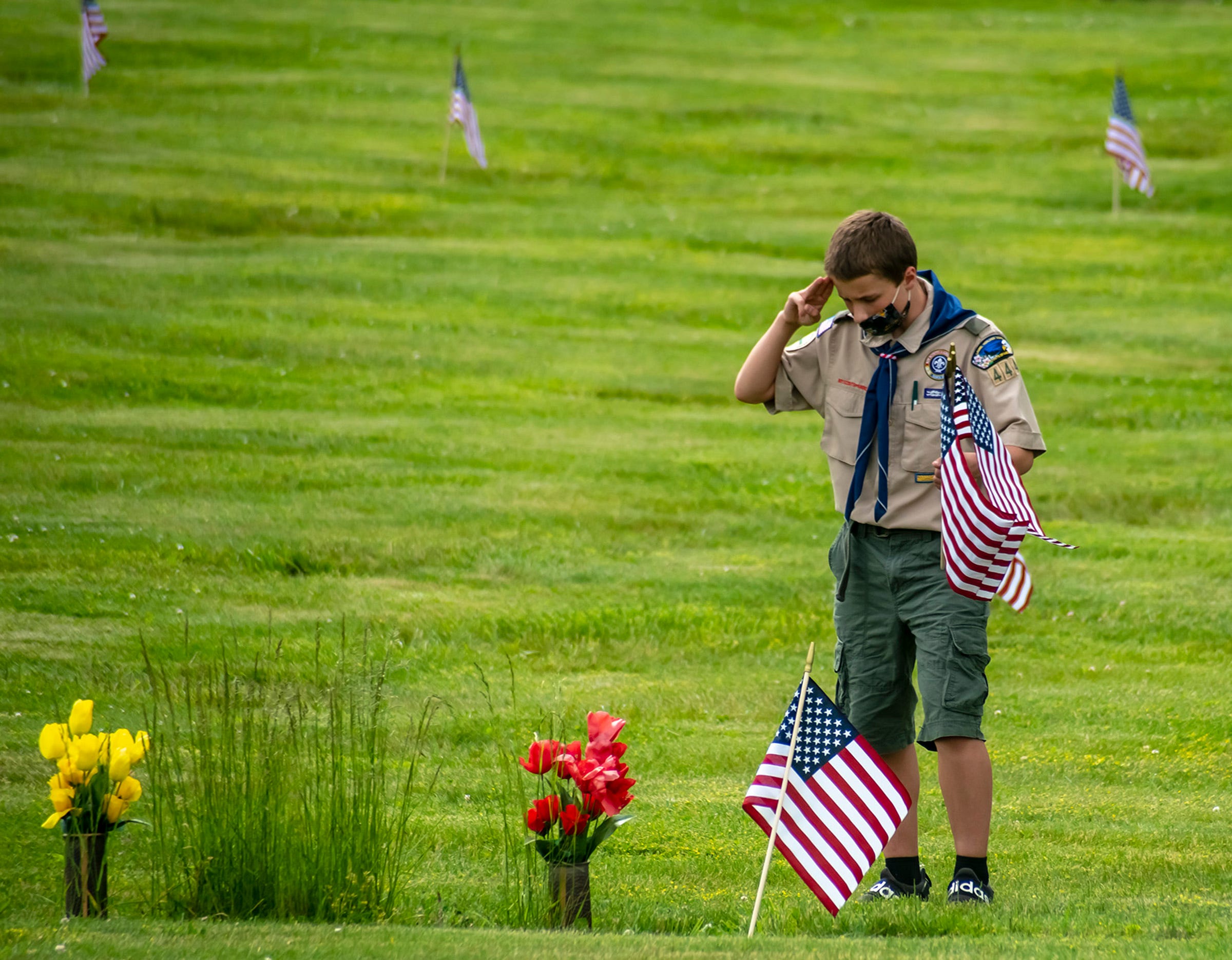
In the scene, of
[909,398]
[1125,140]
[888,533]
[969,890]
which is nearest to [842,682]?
[888,533]

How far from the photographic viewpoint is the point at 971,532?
5.19 m

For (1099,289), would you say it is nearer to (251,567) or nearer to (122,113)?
(251,567)

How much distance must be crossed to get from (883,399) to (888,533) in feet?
1.50

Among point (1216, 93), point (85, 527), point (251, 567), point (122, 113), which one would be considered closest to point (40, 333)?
point (85, 527)

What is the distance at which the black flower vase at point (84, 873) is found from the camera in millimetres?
5148

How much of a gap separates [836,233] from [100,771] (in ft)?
9.91

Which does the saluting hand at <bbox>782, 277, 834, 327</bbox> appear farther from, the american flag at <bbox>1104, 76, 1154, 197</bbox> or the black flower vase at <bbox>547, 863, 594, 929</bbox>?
the american flag at <bbox>1104, 76, 1154, 197</bbox>

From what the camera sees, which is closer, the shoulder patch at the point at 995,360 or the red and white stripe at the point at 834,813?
the red and white stripe at the point at 834,813

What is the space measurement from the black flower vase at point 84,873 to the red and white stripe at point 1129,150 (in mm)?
21815

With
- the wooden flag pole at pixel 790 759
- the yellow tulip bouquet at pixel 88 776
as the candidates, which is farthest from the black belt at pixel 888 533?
the yellow tulip bouquet at pixel 88 776

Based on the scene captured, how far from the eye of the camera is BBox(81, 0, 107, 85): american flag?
28.6 m

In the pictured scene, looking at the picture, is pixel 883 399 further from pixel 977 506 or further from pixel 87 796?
pixel 87 796

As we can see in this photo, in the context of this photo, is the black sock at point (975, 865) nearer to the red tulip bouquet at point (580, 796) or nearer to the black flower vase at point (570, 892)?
the red tulip bouquet at point (580, 796)

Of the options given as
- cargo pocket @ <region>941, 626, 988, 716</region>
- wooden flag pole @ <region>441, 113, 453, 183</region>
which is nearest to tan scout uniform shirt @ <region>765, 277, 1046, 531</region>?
cargo pocket @ <region>941, 626, 988, 716</region>
